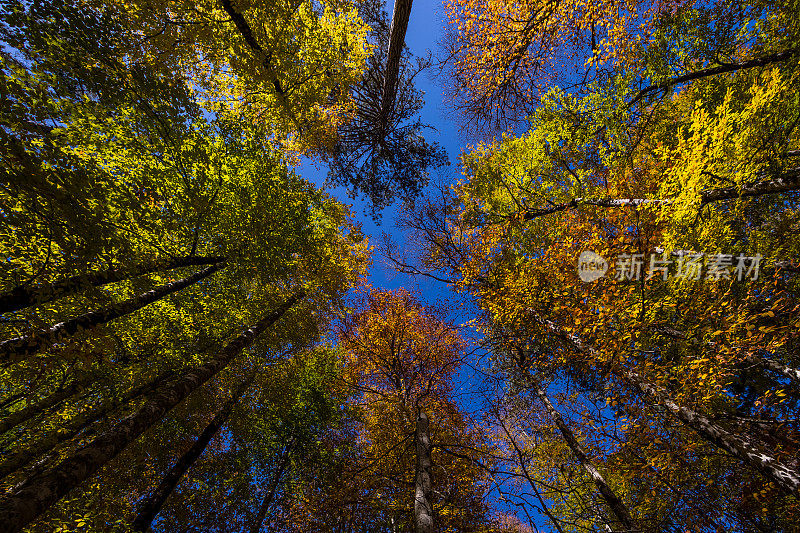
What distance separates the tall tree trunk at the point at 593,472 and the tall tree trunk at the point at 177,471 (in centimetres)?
898

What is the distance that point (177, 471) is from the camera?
23.8 ft

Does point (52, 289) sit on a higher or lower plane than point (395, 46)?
lower

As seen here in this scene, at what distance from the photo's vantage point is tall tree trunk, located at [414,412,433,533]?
126 inches

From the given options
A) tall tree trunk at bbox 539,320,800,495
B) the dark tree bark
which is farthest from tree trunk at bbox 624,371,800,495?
the dark tree bark

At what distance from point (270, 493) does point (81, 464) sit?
27.9ft

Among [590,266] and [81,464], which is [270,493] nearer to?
[81,464]

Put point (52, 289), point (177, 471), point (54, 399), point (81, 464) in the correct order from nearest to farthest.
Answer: point (81, 464), point (52, 289), point (54, 399), point (177, 471)

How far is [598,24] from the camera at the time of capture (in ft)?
14.8

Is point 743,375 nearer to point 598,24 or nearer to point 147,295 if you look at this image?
point 598,24

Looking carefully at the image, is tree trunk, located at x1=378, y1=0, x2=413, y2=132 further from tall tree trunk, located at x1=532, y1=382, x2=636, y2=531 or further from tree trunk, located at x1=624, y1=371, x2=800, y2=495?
tall tree trunk, located at x1=532, y1=382, x2=636, y2=531

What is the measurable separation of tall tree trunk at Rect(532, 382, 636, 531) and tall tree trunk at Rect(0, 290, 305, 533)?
6.98m

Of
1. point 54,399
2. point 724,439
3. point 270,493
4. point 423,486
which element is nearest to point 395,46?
point 423,486

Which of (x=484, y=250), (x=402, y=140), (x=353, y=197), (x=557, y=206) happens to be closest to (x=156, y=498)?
(x=353, y=197)

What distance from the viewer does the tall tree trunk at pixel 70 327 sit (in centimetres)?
341
